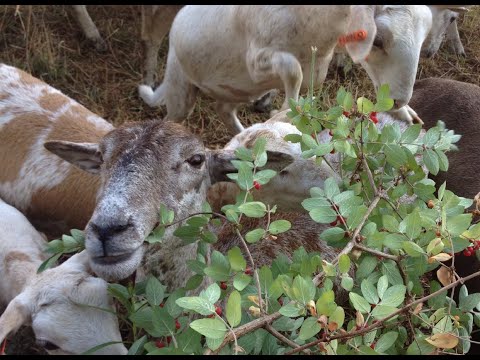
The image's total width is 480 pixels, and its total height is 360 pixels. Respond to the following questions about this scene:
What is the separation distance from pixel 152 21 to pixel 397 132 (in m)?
3.88

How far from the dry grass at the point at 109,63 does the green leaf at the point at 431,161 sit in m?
3.15

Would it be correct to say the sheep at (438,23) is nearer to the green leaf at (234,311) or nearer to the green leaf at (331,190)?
the green leaf at (331,190)

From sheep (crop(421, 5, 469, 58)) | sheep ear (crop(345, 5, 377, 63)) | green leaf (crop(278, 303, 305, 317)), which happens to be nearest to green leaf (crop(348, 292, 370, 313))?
green leaf (crop(278, 303, 305, 317))

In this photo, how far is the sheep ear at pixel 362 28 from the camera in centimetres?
320

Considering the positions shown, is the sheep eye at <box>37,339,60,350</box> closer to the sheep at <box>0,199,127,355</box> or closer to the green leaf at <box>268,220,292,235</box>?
the sheep at <box>0,199,127,355</box>

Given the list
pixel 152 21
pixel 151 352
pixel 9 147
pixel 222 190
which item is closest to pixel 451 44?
pixel 152 21

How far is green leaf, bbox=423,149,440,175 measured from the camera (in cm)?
211

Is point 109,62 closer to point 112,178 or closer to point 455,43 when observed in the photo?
point 455,43

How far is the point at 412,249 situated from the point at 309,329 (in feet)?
1.33

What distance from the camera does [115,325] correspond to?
2.49m

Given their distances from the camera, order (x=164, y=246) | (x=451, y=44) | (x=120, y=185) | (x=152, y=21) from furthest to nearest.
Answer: (x=451, y=44) < (x=152, y=21) < (x=164, y=246) < (x=120, y=185)

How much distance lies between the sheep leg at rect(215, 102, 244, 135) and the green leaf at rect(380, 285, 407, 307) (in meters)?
3.15

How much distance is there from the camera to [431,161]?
6.97 ft

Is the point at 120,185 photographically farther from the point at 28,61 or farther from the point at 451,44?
the point at 451,44
